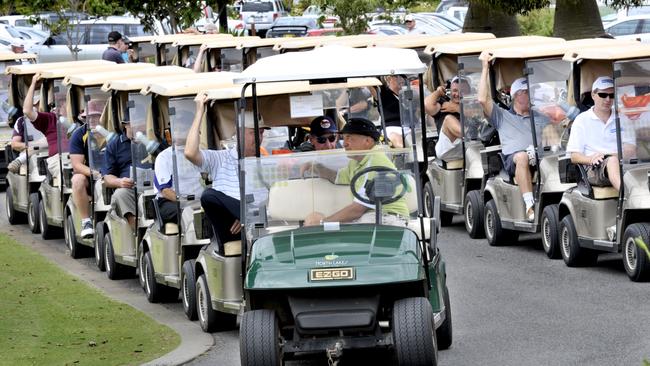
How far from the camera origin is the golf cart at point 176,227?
11711 millimetres

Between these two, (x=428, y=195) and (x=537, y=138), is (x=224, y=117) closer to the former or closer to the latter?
(x=537, y=138)

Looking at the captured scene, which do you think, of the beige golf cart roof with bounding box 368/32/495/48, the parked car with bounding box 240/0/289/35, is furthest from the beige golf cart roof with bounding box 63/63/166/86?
the parked car with bounding box 240/0/289/35

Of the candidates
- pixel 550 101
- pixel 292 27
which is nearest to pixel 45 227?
pixel 550 101

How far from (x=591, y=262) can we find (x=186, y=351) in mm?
4445

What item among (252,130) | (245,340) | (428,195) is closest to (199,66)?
(428,195)

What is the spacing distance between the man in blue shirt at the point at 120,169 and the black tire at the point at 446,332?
14.6 feet

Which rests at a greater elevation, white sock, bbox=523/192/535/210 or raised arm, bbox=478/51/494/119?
raised arm, bbox=478/51/494/119

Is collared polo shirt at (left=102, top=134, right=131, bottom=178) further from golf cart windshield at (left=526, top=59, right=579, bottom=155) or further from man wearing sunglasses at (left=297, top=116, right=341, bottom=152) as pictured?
golf cart windshield at (left=526, top=59, right=579, bottom=155)

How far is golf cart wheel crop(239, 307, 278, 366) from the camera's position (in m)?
8.37

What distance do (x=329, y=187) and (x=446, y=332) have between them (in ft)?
4.12

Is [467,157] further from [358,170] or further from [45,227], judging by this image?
[358,170]

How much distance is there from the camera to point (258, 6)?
5141 cm

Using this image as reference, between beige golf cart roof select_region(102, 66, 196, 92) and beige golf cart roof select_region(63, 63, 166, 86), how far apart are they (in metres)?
0.27

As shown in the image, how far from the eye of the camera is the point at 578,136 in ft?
42.2
